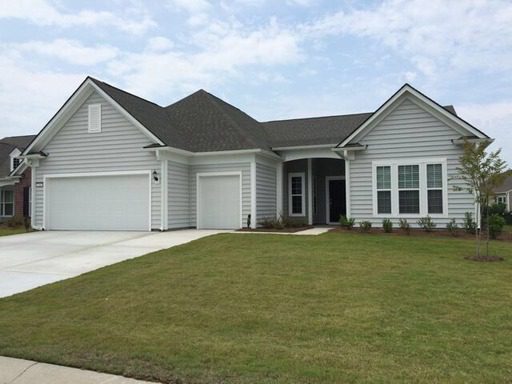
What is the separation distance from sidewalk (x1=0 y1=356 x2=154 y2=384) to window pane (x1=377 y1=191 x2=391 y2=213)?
44.4ft

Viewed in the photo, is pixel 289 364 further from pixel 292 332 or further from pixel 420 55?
pixel 420 55

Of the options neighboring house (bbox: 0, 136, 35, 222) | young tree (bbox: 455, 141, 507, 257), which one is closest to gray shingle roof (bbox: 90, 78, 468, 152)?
young tree (bbox: 455, 141, 507, 257)

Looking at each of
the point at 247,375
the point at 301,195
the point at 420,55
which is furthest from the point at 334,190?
the point at 247,375

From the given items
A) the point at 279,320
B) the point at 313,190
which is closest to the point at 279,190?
the point at 313,190

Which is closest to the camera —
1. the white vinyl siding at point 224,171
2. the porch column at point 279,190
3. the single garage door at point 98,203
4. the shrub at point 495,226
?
the shrub at point 495,226

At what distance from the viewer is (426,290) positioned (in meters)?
7.52

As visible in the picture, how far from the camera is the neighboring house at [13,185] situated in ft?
88.3

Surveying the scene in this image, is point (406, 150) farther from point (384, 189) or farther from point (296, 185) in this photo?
point (296, 185)

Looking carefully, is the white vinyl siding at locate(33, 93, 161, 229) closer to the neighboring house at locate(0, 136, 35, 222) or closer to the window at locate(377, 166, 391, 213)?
the neighboring house at locate(0, 136, 35, 222)

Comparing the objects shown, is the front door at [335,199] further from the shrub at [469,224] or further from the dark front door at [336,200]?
the shrub at [469,224]

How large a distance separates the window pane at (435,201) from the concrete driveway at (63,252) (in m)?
8.24

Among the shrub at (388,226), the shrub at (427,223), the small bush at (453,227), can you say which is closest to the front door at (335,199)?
the shrub at (427,223)

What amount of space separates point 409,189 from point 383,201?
1.00 m

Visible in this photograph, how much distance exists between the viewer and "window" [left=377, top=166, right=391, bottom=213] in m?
16.7
